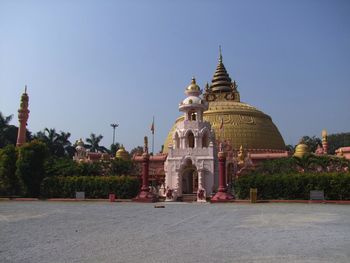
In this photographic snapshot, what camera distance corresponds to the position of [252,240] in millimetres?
11547

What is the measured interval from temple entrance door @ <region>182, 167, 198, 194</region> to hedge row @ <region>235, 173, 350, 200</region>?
23.5 ft

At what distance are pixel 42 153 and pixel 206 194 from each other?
53.1 ft

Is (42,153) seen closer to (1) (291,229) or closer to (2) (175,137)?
(2) (175,137)

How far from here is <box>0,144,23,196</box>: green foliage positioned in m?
37.3

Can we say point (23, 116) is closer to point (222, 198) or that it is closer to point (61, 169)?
point (61, 169)

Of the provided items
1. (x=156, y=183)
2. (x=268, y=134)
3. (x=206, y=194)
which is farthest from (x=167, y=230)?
(x=268, y=134)

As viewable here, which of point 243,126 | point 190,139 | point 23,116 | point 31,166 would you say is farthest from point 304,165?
point 23,116

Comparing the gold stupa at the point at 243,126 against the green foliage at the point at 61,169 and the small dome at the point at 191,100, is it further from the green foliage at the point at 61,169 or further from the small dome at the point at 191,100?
the green foliage at the point at 61,169

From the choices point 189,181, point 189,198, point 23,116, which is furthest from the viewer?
point 23,116

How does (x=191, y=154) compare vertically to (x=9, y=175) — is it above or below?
above

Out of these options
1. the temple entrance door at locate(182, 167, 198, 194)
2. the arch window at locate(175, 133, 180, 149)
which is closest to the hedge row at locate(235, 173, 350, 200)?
the temple entrance door at locate(182, 167, 198, 194)

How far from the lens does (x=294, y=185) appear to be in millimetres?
30312

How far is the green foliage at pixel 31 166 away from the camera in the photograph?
36600mm

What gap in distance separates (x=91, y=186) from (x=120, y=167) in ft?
18.1
